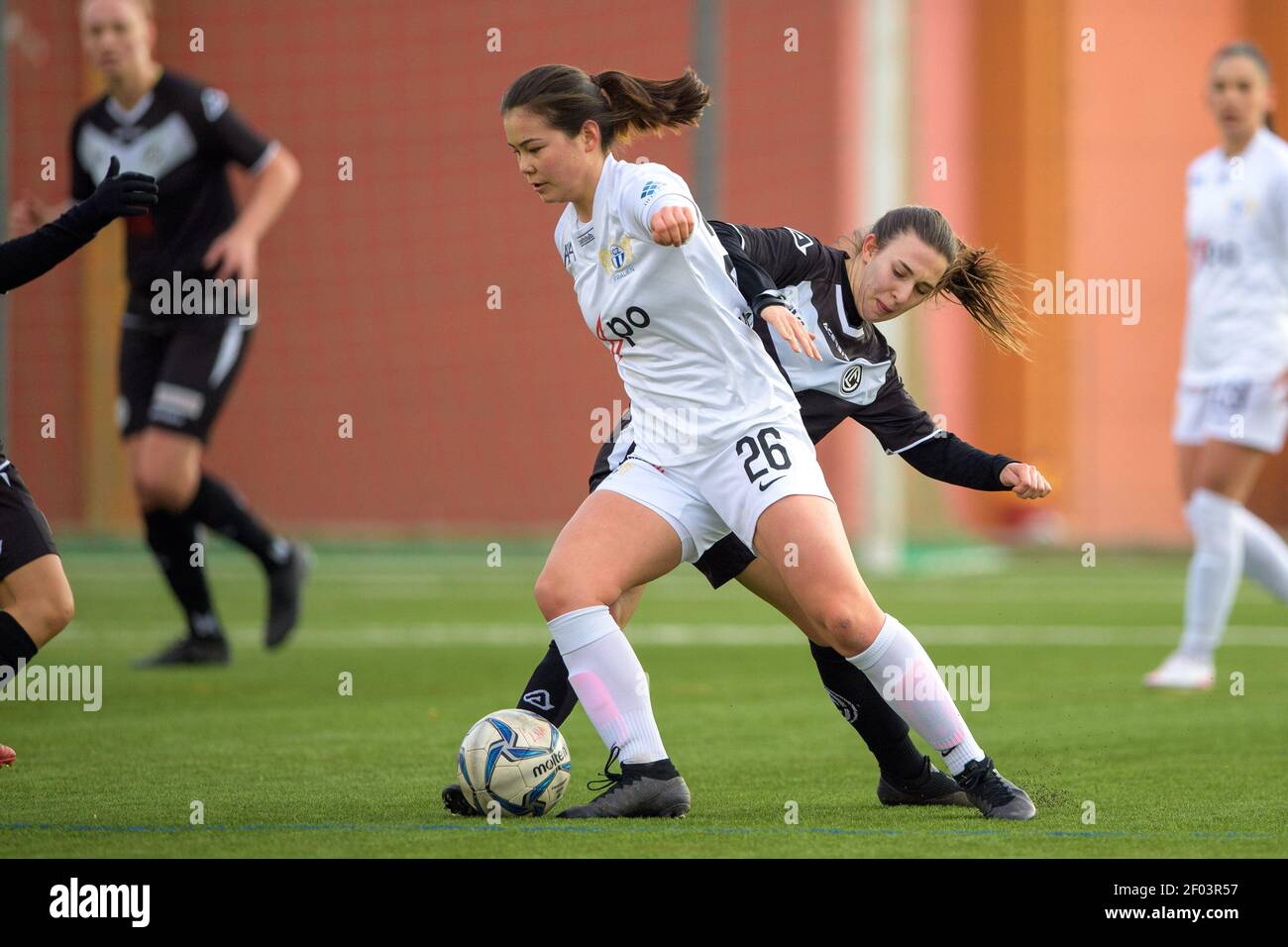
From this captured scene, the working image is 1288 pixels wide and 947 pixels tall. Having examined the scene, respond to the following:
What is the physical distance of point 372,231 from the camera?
19.4m

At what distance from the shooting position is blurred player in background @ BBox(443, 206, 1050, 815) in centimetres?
451

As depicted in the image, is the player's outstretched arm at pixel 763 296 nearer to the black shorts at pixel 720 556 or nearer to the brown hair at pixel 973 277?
the brown hair at pixel 973 277

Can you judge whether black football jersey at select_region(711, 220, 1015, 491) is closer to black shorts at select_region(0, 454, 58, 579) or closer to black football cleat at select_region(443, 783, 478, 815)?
black football cleat at select_region(443, 783, 478, 815)

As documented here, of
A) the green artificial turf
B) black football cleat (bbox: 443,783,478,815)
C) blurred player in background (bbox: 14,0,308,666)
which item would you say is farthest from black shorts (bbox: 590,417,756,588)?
blurred player in background (bbox: 14,0,308,666)

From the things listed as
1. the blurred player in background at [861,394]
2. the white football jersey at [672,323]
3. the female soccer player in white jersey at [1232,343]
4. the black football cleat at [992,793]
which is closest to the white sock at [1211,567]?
the female soccer player in white jersey at [1232,343]

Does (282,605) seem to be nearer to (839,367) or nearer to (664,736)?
(664,736)

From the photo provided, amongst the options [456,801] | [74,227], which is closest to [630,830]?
[456,801]

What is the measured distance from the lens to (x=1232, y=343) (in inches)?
302

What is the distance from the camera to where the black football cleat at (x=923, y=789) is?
4.57m

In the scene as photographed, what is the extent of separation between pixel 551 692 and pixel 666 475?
670mm

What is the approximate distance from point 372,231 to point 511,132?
50.5ft

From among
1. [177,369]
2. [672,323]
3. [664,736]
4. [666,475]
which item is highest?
[177,369]

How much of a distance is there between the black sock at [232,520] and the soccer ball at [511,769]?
401cm

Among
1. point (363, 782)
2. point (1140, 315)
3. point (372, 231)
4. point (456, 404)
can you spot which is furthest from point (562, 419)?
point (363, 782)
